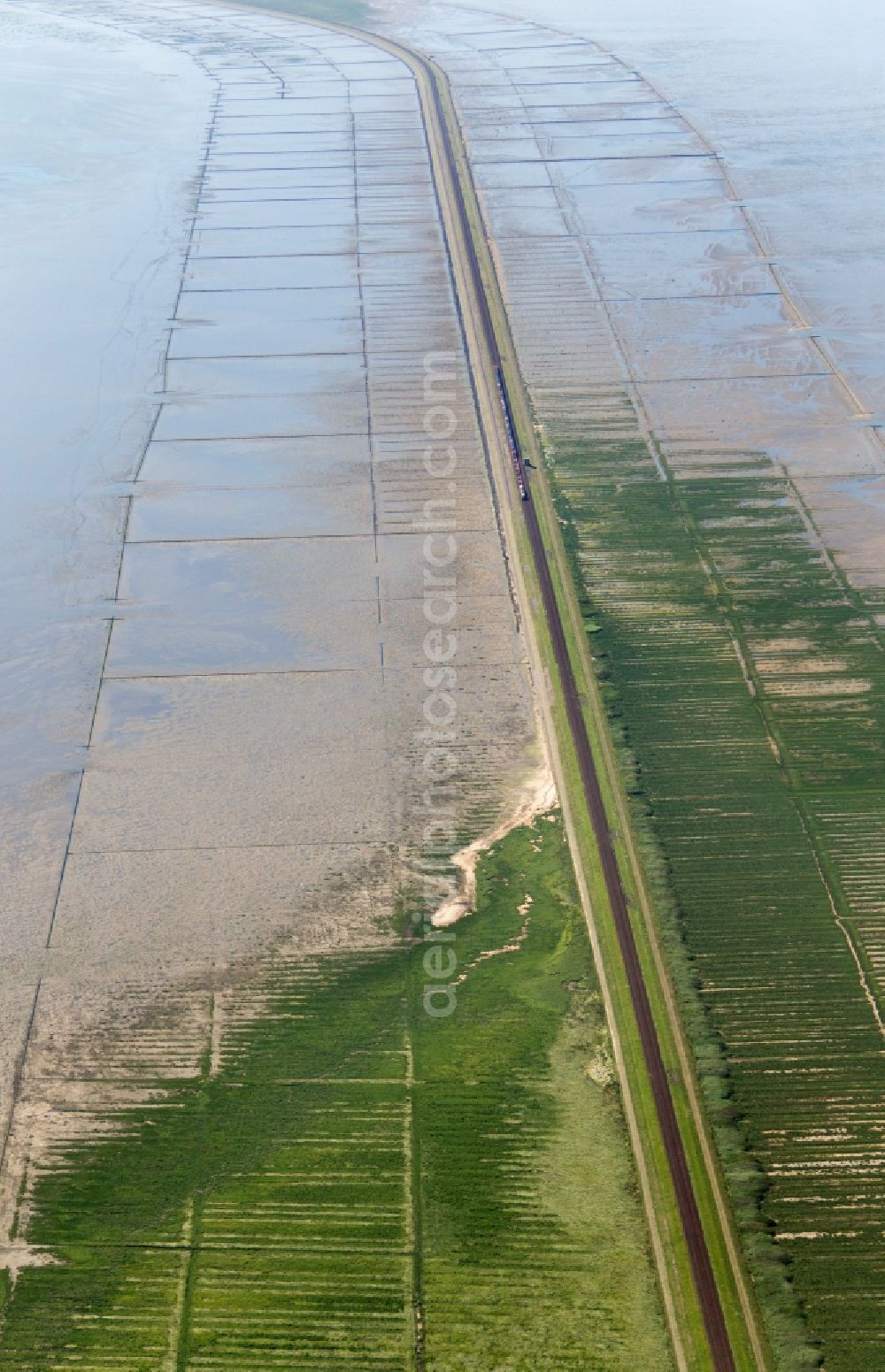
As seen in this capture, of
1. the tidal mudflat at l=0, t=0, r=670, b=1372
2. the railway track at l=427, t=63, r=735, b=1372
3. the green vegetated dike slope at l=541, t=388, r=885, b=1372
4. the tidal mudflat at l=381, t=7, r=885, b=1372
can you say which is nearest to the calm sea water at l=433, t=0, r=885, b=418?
the tidal mudflat at l=381, t=7, r=885, b=1372

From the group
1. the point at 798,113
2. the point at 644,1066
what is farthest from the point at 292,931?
the point at 798,113

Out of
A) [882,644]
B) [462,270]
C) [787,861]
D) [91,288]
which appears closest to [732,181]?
[462,270]

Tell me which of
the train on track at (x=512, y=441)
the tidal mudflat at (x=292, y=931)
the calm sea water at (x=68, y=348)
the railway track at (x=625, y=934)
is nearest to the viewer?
the railway track at (x=625, y=934)

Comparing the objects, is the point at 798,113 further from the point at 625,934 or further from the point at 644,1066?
the point at 644,1066

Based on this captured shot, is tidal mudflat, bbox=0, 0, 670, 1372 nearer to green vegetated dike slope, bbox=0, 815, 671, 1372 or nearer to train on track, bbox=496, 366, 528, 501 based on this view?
green vegetated dike slope, bbox=0, 815, 671, 1372

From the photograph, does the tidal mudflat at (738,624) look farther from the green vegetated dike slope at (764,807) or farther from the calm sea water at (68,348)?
the calm sea water at (68,348)

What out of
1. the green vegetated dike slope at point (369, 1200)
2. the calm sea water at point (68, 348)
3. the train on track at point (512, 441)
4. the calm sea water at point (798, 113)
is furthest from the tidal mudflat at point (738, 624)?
the calm sea water at point (68, 348)
